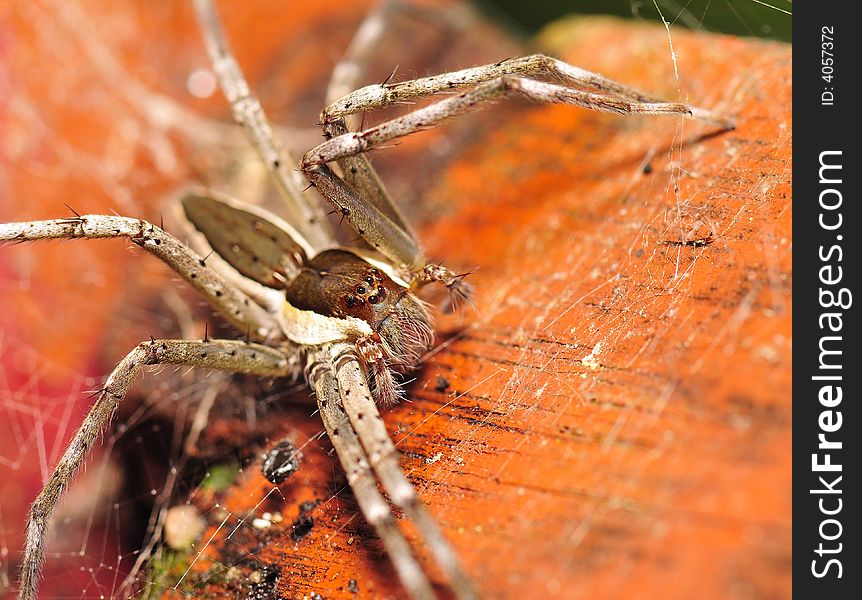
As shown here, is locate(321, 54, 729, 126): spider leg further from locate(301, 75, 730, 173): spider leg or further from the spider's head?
the spider's head

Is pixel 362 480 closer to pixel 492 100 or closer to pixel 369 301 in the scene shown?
pixel 369 301

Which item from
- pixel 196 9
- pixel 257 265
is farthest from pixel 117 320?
pixel 196 9
